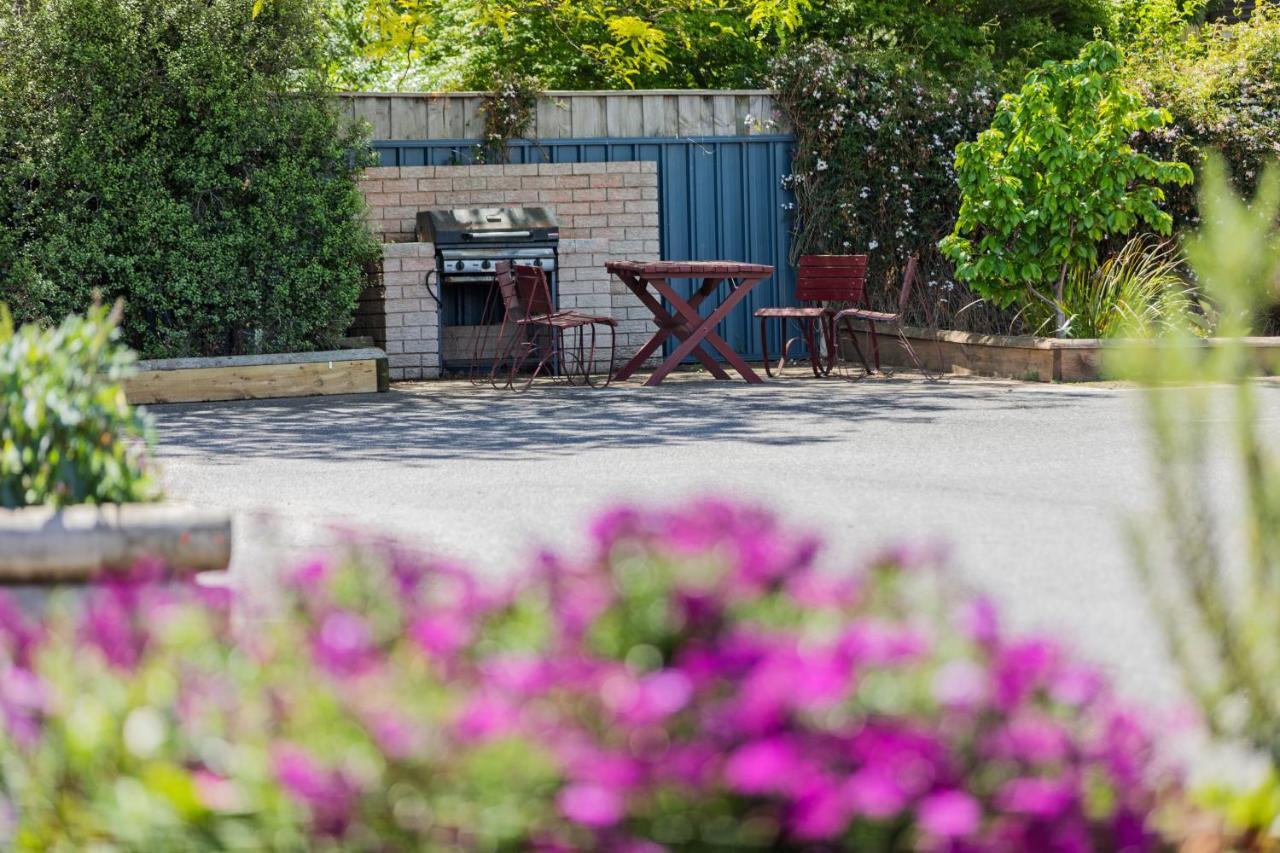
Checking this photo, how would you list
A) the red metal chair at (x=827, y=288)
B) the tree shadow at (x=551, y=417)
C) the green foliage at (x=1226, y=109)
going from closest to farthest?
1. the tree shadow at (x=551, y=417)
2. the red metal chair at (x=827, y=288)
3. the green foliage at (x=1226, y=109)

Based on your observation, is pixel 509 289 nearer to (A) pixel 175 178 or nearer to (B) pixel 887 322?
(A) pixel 175 178

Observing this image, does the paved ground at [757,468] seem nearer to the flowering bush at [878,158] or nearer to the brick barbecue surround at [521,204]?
the brick barbecue surround at [521,204]

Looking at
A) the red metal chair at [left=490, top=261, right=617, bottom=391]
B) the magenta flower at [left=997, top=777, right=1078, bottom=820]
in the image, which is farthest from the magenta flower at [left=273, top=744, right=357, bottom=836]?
the red metal chair at [left=490, top=261, right=617, bottom=391]

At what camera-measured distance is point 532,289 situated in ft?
40.0

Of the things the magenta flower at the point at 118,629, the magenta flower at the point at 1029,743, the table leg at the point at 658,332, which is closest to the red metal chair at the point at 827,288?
the table leg at the point at 658,332

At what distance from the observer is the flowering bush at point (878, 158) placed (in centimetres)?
1466

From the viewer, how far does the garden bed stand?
39.0 ft

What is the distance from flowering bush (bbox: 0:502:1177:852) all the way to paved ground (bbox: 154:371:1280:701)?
1.68 m

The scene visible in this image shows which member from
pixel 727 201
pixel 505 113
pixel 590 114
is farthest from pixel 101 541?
pixel 727 201

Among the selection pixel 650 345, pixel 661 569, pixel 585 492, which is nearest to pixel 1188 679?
pixel 661 569

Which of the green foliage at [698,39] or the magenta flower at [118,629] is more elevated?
the green foliage at [698,39]

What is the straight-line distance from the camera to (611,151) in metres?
14.7

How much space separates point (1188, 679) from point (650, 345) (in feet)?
34.2

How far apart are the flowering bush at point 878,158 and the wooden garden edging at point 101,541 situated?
1141 cm
